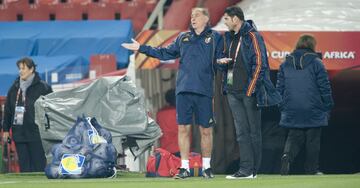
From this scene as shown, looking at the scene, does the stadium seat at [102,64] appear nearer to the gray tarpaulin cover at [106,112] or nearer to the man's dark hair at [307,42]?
the gray tarpaulin cover at [106,112]

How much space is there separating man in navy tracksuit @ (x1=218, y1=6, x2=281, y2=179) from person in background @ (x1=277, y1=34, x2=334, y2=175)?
5.23ft

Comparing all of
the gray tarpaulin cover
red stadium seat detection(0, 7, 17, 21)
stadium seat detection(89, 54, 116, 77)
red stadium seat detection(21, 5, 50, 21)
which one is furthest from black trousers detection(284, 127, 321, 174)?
red stadium seat detection(21, 5, 50, 21)

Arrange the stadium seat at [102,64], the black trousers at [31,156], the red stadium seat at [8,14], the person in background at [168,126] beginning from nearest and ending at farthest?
the black trousers at [31,156] < the person in background at [168,126] < the stadium seat at [102,64] < the red stadium seat at [8,14]

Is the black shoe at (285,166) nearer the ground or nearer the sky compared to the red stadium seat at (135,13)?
nearer the ground

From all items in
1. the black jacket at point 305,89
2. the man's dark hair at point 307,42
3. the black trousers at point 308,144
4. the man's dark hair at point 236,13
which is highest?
the man's dark hair at point 236,13

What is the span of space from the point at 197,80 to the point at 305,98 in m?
2.04

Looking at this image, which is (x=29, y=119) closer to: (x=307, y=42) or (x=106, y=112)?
(x=106, y=112)

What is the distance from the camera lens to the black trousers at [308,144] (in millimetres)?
14531

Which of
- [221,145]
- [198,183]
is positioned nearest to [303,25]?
[221,145]

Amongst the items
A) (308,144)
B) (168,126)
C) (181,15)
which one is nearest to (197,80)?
(308,144)

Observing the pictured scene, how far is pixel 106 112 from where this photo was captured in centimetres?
1489

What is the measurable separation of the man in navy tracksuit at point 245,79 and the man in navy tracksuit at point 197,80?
0.17 m

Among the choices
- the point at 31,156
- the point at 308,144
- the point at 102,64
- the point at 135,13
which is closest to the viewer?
the point at 308,144

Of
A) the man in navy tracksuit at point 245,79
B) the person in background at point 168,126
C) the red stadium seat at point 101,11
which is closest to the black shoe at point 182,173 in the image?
the man in navy tracksuit at point 245,79
